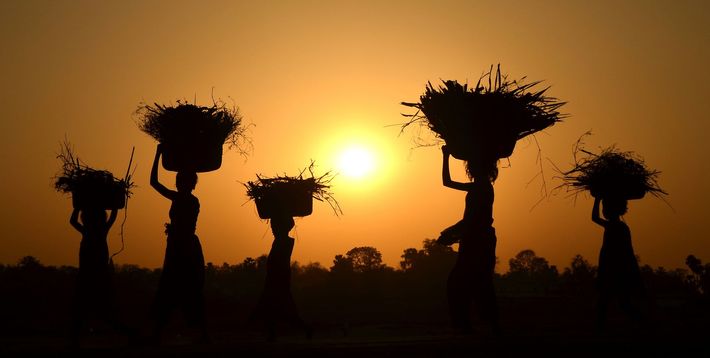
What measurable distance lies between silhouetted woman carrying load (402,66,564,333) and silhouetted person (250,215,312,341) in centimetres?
349

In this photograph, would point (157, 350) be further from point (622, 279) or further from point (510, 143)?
point (622, 279)

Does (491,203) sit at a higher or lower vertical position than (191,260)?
higher

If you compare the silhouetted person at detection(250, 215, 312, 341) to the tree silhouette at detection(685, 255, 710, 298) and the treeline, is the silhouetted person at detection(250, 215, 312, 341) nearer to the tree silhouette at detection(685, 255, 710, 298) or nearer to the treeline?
the treeline

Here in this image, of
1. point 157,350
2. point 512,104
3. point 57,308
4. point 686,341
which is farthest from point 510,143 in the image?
point 57,308

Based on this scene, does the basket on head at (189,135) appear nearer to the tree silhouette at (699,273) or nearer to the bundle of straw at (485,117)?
the bundle of straw at (485,117)

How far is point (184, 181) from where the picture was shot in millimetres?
12570

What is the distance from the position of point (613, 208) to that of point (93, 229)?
31.5 feet

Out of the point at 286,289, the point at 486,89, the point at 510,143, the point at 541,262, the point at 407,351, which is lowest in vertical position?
the point at 407,351

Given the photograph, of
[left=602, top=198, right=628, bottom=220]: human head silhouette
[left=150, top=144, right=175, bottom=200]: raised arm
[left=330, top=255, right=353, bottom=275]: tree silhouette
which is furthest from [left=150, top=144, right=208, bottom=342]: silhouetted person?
[left=330, top=255, right=353, bottom=275]: tree silhouette

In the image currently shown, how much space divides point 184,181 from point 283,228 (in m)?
2.55

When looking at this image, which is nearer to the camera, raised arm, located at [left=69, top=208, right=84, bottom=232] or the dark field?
the dark field

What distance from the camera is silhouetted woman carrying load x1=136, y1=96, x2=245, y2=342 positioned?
1212 cm

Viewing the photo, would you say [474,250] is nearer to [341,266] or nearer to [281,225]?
[281,225]

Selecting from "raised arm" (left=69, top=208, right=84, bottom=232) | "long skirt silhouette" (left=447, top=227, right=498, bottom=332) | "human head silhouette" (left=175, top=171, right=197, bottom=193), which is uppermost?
"human head silhouette" (left=175, top=171, right=197, bottom=193)
